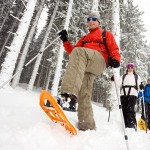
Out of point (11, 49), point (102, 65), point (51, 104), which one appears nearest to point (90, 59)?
point (102, 65)

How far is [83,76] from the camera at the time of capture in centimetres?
357

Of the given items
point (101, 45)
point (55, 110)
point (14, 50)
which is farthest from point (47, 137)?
point (14, 50)

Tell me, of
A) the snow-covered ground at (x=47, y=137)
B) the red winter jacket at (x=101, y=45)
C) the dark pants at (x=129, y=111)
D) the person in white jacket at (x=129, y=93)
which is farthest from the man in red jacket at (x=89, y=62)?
the person in white jacket at (x=129, y=93)

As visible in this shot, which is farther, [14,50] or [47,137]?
[14,50]

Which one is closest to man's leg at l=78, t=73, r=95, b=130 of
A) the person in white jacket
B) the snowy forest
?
the person in white jacket

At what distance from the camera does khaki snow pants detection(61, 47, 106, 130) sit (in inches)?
131

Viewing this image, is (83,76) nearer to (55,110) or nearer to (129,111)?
(55,110)

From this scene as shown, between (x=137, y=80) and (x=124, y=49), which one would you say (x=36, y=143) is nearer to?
(x=137, y=80)

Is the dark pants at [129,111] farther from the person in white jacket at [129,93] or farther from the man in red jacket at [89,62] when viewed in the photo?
→ the man in red jacket at [89,62]

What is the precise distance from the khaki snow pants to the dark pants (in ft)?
7.31

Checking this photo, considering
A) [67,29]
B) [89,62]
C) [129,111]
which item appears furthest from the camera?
[67,29]

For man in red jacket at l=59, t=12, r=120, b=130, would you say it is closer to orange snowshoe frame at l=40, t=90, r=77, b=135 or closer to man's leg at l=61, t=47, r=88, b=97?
man's leg at l=61, t=47, r=88, b=97

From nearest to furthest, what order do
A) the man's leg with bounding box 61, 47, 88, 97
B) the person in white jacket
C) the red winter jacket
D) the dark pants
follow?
the man's leg with bounding box 61, 47, 88, 97
the red winter jacket
the dark pants
the person in white jacket

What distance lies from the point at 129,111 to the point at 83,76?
3.19 m
